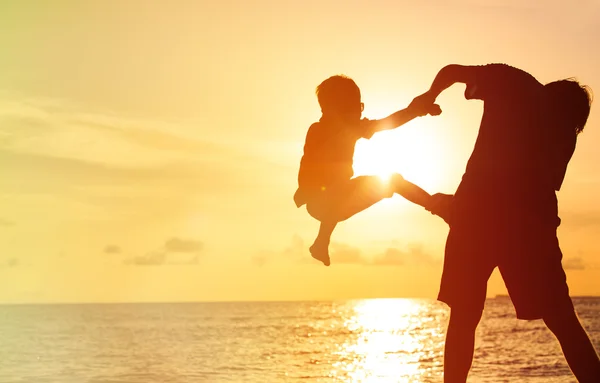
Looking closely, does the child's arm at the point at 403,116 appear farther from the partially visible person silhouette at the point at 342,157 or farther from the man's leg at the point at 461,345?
the man's leg at the point at 461,345

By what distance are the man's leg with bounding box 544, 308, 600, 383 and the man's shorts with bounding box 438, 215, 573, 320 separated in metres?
0.06

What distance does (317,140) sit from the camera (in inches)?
199

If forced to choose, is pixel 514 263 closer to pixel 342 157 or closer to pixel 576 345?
pixel 576 345

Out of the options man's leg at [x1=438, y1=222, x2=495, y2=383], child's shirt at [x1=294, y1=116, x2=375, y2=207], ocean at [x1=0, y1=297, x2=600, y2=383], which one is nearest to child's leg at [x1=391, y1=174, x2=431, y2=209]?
child's shirt at [x1=294, y1=116, x2=375, y2=207]

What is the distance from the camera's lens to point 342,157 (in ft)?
16.7

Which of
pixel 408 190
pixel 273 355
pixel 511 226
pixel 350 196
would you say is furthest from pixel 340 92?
pixel 273 355

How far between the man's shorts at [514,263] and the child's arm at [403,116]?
0.80 metres

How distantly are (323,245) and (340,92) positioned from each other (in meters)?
1.19

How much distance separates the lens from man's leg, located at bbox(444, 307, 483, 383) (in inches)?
187

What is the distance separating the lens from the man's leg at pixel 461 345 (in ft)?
15.6

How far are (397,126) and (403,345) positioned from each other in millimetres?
46999

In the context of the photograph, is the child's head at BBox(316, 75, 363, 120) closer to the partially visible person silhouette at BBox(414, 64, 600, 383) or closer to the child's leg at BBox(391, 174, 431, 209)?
the child's leg at BBox(391, 174, 431, 209)

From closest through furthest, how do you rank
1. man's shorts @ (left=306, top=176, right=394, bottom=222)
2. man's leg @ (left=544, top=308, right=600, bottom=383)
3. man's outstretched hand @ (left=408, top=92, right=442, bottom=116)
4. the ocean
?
man's leg @ (left=544, top=308, right=600, bottom=383)
man's outstretched hand @ (left=408, top=92, right=442, bottom=116)
man's shorts @ (left=306, top=176, right=394, bottom=222)
the ocean

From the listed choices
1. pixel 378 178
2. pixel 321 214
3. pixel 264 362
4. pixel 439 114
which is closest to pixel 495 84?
pixel 439 114
